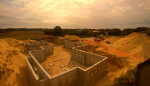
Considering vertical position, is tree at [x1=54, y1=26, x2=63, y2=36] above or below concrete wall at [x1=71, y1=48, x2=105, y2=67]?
above

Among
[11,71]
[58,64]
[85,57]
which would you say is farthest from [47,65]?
[85,57]

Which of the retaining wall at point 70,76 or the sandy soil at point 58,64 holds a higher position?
the retaining wall at point 70,76

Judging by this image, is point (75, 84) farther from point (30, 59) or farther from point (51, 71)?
point (30, 59)

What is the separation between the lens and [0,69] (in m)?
5.68

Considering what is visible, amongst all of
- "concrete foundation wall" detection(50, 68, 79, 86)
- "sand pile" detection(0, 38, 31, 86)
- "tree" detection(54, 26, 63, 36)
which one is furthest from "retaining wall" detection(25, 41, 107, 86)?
"tree" detection(54, 26, 63, 36)

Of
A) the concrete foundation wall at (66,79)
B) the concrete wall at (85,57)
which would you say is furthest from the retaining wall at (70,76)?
the concrete wall at (85,57)

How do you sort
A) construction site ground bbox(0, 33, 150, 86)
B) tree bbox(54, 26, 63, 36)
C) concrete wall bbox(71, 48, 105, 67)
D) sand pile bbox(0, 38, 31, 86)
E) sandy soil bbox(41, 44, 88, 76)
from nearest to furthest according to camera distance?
sand pile bbox(0, 38, 31, 86) → construction site ground bbox(0, 33, 150, 86) → sandy soil bbox(41, 44, 88, 76) → concrete wall bbox(71, 48, 105, 67) → tree bbox(54, 26, 63, 36)

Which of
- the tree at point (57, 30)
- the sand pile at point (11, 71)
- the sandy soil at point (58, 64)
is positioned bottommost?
the sandy soil at point (58, 64)

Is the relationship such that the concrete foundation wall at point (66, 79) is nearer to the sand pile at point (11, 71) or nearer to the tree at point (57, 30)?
the sand pile at point (11, 71)

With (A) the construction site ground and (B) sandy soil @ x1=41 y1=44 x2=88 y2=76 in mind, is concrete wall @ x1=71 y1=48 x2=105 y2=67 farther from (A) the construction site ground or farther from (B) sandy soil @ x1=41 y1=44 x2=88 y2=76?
(A) the construction site ground

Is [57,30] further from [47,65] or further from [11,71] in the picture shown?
[11,71]

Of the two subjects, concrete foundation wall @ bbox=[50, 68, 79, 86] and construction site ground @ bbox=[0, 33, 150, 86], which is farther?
construction site ground @ bbox=[0, 33, 150, 86]

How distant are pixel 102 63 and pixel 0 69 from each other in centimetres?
882

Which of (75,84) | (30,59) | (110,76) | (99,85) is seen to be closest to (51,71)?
(30,59)
